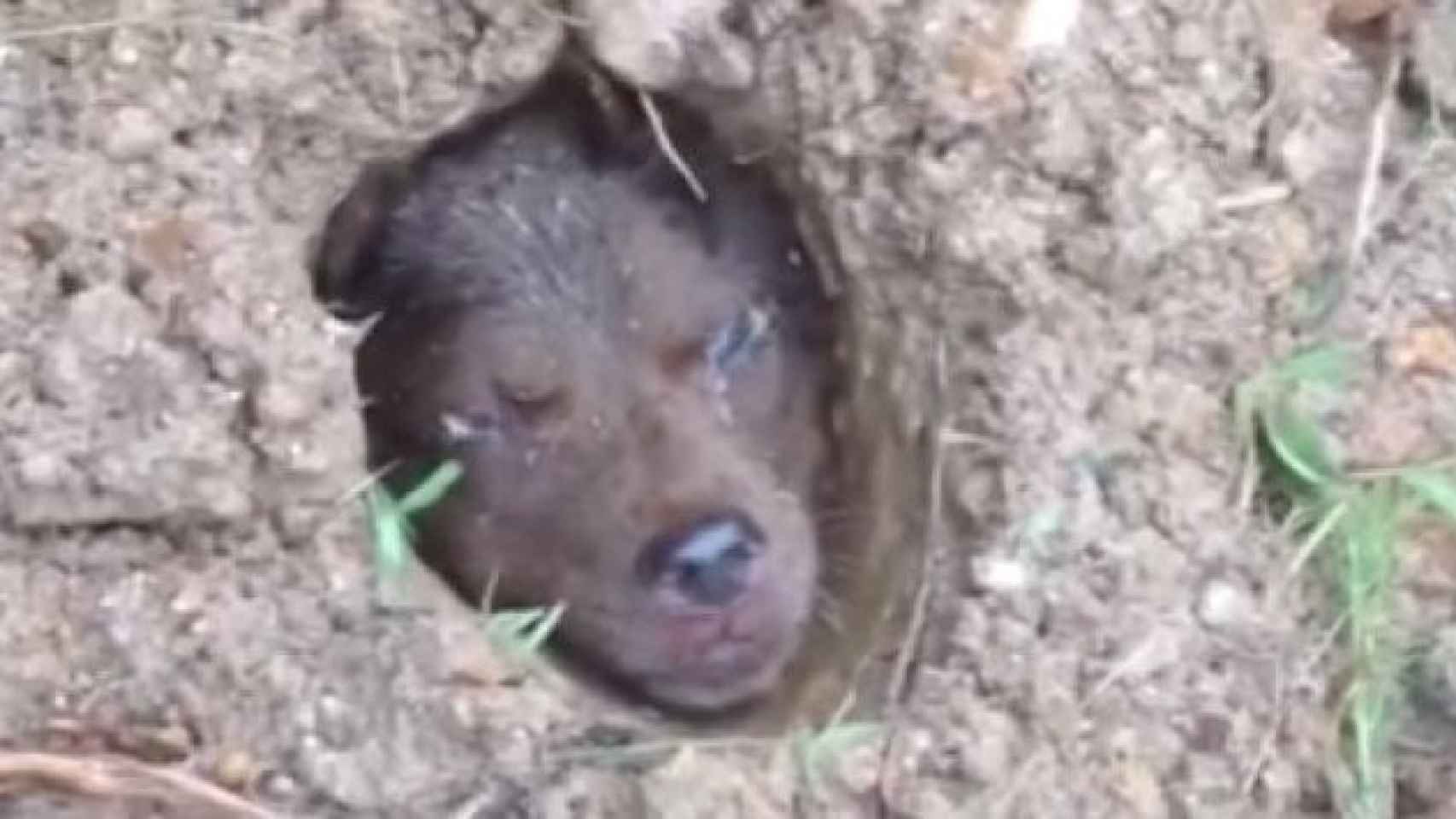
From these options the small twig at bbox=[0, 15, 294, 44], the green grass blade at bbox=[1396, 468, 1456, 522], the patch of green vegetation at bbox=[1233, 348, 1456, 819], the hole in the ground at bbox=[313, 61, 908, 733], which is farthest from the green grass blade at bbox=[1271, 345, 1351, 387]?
the small twig at bbox=[0, 15, 294, 44]

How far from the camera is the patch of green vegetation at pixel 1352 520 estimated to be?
3.27 metres

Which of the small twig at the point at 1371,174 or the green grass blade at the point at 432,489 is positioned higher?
the small twig at the point at 1371,174

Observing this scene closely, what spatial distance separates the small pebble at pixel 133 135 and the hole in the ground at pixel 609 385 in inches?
25.5

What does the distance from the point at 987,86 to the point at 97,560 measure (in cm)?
89

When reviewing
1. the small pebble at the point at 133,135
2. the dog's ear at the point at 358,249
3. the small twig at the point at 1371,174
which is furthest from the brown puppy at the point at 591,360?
the small twig at the point at 1371,174

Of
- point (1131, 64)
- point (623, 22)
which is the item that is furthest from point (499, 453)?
point (1131, 64)

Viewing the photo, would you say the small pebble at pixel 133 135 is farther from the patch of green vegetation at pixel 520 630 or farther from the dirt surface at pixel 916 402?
the patch of green vegetation at pixel 520 630

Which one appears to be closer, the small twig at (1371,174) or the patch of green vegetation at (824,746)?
the patch of green vegetation at (824,746)

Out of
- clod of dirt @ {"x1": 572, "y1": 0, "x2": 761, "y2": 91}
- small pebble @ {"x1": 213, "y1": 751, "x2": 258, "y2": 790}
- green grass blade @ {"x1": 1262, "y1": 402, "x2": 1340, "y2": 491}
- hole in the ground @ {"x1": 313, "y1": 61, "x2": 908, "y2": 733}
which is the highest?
clod of dirt @ {"x1": 572, "y1": 0, "x2": 761, "y2": 91}

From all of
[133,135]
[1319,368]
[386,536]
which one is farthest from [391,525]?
[1319,368]

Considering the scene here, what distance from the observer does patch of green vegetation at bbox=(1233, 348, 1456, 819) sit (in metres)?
3.27

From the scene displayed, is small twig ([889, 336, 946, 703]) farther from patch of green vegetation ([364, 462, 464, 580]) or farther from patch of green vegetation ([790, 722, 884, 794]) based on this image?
patch of green vegetation ([364, 462, 464, 580])

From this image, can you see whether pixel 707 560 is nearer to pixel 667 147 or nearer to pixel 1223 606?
pixel 667 147

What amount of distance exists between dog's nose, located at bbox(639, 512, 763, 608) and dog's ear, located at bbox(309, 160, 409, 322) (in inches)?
17.5
